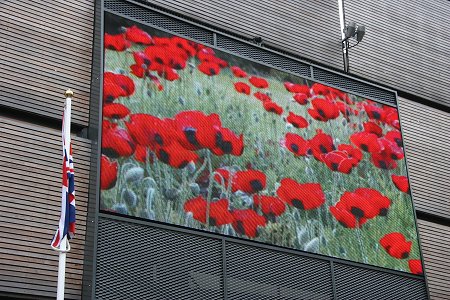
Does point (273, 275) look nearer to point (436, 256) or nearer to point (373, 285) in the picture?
point (373, 285)

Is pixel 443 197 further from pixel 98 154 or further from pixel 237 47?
pixel 98 154

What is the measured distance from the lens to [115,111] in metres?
13.6

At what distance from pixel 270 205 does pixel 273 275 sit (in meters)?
1.41

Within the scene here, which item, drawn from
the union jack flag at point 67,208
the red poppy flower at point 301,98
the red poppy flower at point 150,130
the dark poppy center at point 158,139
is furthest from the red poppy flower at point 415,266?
the union jack flag at point 67,208

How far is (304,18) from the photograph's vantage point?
1819 cm

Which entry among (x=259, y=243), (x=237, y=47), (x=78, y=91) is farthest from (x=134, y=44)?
(x=259, y=243)

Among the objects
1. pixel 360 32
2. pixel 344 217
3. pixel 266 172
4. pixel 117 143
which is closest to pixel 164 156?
pixel 117 143

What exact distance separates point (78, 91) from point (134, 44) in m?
1.44

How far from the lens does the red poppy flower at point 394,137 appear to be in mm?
17406

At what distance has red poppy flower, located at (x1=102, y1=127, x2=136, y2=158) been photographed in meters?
13.2

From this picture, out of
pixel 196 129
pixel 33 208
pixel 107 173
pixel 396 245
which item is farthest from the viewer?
pixel 396 245

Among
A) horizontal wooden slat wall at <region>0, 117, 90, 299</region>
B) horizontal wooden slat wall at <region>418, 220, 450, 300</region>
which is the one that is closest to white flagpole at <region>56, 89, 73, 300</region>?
horizontal wooden slat wall at <region>0, 117, 90, 299</region>

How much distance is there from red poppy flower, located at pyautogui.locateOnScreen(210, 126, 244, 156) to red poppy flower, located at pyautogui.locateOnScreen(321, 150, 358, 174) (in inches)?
80.7

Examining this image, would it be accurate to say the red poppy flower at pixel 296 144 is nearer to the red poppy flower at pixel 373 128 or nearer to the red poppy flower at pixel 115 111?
the red poppy flower at pixel 373 128
